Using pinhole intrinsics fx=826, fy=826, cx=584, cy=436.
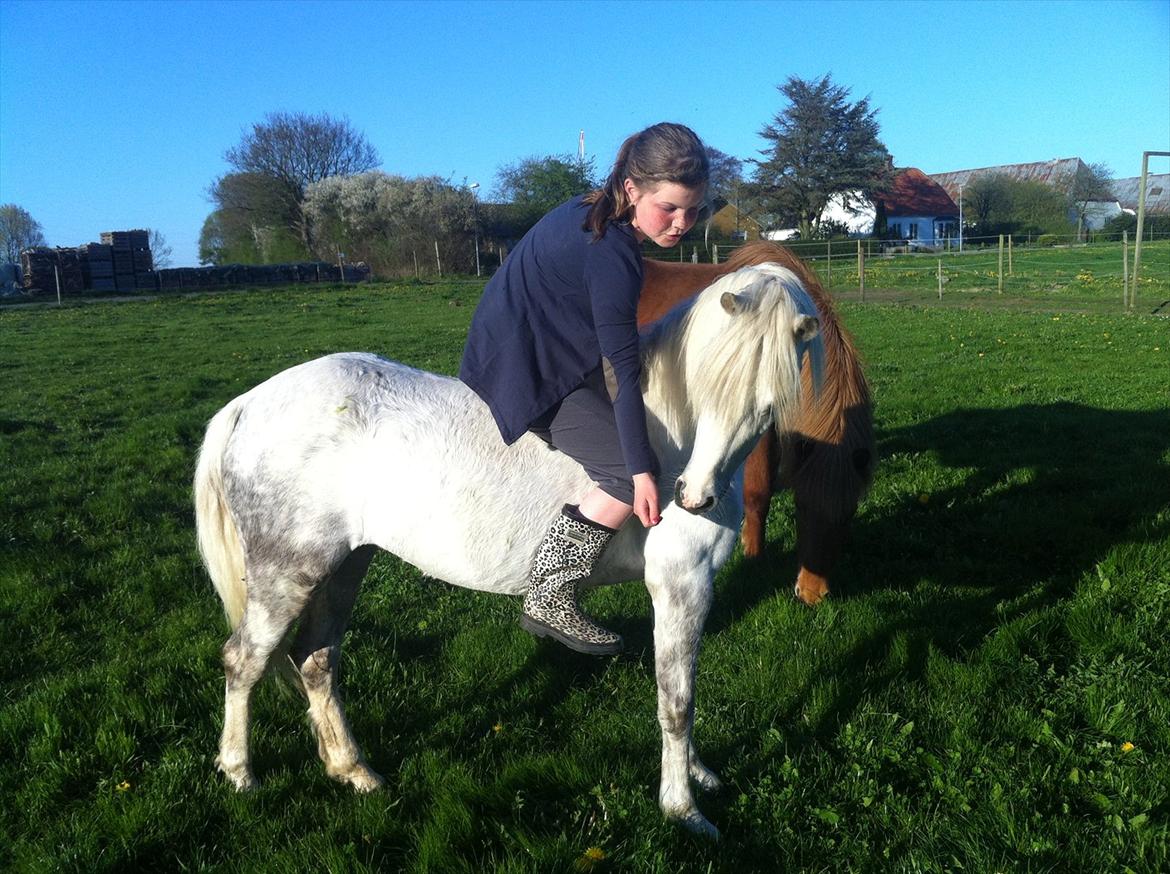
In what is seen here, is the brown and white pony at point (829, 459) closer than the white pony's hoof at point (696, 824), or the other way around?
the white pony's hoof at point (696, 824)

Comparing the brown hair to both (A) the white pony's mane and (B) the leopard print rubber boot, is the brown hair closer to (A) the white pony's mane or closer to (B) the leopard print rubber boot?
(A) the white pony's mane

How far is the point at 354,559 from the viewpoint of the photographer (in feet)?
11.2

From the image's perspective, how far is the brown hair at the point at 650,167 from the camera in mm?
2611

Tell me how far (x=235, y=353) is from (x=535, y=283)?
14.7 m

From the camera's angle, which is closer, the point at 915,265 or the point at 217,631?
the point at 217,631

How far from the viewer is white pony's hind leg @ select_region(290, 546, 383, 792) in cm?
328

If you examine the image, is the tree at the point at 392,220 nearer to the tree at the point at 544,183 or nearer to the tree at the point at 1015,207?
the tree at the point at 544,183

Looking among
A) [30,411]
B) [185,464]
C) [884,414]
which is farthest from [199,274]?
[884,414]

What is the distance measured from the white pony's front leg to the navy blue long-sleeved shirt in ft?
1.13

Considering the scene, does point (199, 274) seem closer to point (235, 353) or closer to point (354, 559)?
point (235, 353)

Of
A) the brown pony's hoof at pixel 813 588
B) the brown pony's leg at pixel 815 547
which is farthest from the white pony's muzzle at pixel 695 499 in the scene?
the brown pony's hoof at pixel 813 588

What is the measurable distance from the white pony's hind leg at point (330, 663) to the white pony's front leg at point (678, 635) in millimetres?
1173

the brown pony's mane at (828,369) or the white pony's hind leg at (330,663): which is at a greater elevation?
the brown pony's mane at (828,369)

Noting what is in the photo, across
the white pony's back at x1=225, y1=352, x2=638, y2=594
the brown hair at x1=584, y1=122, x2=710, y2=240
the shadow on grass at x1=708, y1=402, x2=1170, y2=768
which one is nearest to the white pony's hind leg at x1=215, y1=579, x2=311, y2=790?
the white pony's back at x1=225, y1=352, x2=638, y2=594
